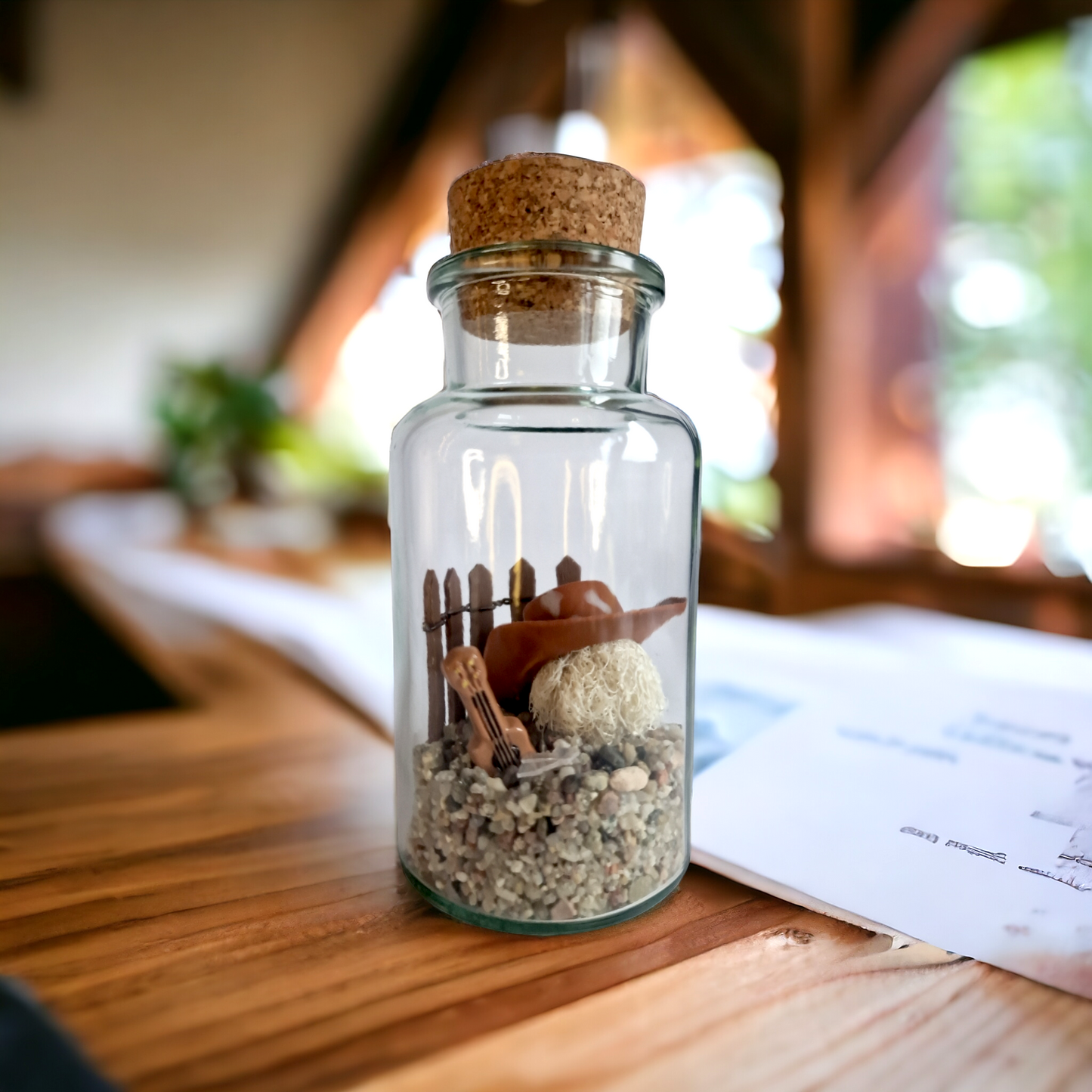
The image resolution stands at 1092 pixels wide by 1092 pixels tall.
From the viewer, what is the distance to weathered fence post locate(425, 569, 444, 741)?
336 mm

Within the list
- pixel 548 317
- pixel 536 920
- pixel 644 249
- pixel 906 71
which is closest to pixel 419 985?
pixel 536 920

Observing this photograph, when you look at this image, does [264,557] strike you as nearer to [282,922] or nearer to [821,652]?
[821,652]

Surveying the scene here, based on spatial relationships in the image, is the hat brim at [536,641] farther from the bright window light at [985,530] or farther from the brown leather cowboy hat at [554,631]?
the bright window light at [985,530]

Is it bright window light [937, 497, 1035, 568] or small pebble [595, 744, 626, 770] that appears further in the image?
bright window light [937, 497, 1035, 568]

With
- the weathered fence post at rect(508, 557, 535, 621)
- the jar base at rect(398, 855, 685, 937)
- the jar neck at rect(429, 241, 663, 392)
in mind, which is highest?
the jar neck at rect(429, 241, 663, 392)

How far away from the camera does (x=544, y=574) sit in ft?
1.17

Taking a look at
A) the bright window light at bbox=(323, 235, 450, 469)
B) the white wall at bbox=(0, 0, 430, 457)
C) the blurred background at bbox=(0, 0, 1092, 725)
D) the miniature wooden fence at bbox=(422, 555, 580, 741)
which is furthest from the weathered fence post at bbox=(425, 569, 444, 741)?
the white wall at bbox=(0, 0, 430, 457)

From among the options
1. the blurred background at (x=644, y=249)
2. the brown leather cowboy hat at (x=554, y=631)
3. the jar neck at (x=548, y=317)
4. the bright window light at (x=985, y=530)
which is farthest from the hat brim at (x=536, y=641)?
the bright window light at (x=985, y=530)

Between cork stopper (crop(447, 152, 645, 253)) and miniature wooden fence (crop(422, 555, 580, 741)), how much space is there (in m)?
0.13

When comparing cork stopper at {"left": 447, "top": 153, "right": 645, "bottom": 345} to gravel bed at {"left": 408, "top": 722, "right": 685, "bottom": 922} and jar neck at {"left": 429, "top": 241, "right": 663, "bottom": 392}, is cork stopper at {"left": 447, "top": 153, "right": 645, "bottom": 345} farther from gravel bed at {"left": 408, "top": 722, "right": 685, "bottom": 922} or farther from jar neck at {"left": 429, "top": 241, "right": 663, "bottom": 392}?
gravel bed at {"left": 408, "top": 722, "right": 685, "bottom": 922}

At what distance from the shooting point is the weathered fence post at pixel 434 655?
1.10 ft

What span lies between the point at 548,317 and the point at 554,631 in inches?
5.2

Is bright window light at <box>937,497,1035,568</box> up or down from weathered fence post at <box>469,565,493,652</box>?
down

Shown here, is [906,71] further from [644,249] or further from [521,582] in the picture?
[521,582]
